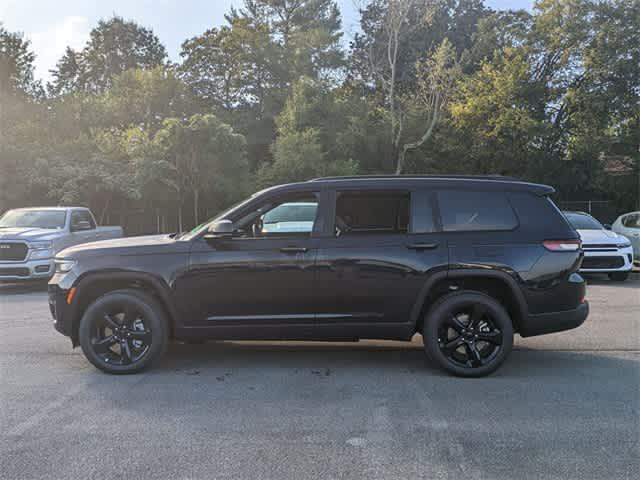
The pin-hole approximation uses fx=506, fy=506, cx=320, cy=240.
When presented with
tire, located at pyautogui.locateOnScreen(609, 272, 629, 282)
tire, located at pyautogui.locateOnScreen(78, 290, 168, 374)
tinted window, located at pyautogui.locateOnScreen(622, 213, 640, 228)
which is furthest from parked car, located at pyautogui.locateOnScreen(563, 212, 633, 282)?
tire, located at pyautogui.locateOnScreen(78, 290, 168, 374)

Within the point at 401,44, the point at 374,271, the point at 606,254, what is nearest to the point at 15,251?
the point at 374,271

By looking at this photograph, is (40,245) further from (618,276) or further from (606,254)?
(618,276)

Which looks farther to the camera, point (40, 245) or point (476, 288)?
point (40, 245)

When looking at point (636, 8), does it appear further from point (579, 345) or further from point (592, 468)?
point (592, 468)

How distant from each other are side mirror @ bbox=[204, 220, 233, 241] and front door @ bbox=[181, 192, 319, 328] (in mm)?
54

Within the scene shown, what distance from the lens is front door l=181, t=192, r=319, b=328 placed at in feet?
15.7

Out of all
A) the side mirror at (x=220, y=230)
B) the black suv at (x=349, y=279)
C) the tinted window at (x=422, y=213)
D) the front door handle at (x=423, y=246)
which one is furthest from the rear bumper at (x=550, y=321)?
the side mirror at (x=220, y=230)

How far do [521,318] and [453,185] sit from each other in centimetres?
144

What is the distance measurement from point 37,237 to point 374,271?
8.83 meters

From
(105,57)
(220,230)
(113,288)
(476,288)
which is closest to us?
(220,230)

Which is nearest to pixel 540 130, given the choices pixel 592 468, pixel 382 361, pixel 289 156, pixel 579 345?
pixel 289 156

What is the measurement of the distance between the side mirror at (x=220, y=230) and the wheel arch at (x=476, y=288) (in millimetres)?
1903

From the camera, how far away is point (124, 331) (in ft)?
16.2

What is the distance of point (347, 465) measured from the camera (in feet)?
10.5
